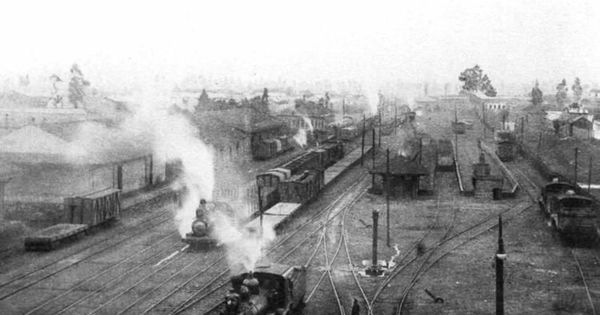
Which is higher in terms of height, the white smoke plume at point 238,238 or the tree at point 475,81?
the tree at point 475,81

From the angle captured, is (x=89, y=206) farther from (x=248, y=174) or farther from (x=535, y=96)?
(x=535, y=96)

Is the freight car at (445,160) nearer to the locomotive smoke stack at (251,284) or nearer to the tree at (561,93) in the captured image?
the locomotive smoke stack at (251,284)

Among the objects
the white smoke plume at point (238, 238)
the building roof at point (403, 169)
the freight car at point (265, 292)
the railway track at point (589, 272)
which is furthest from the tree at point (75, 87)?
the freight car at point (265, 292)

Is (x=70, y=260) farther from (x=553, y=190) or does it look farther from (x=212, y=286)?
(x=553, y=190)

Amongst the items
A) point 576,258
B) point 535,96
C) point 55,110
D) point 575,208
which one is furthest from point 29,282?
point 535,96

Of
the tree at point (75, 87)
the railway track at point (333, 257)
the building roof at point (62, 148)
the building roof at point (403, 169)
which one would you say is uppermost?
the tree at point (75, 87)

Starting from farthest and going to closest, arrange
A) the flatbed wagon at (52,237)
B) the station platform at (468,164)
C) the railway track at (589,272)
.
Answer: the station platform at (468,164) < the flatbed wagon at (52,237) < the railway track at (589,272)
